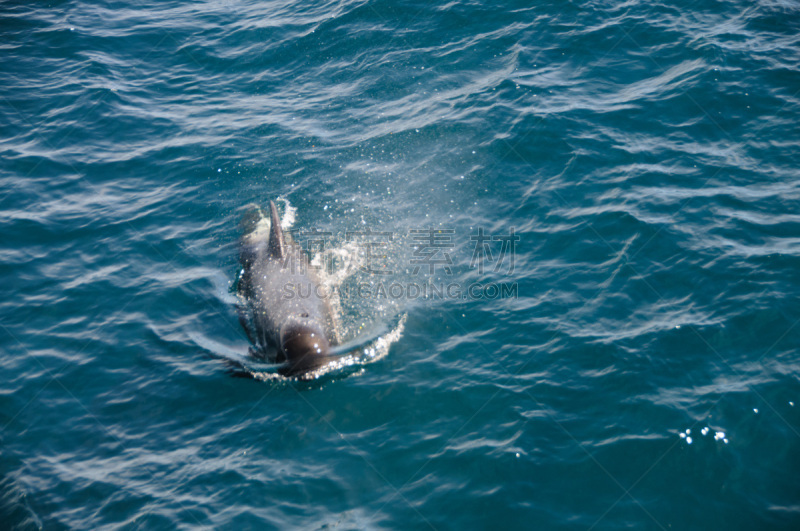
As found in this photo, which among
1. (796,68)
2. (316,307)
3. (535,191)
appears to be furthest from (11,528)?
(796,68)

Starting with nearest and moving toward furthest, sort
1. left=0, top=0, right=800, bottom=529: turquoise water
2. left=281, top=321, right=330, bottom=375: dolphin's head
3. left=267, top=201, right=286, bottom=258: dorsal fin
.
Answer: left=0, top=0, right=800, bottom=529: turquoise water < left=281, top=321, right=330, bottom=375: dolphin's head < left=267, top=201, right=286, bottom=258: dorsal fin

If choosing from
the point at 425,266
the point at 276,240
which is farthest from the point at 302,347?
the point at 425,266

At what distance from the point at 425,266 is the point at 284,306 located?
2865mm

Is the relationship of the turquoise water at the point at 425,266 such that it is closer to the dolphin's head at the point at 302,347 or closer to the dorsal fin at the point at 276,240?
the dolphin's head at the point at 302,347

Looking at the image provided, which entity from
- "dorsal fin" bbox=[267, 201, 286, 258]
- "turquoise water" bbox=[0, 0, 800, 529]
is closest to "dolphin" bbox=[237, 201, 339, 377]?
"dorsal fin" bbox=[267, 201, 286, 258]

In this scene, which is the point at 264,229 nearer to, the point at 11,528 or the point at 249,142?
the point at 249,142

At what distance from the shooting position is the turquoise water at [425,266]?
7.66m

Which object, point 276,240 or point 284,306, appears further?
point 276,240

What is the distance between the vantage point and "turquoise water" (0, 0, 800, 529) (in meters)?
7.66

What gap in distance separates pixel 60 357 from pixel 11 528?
3.22 meters

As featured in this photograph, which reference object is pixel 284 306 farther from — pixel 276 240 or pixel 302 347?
pixel 276 240

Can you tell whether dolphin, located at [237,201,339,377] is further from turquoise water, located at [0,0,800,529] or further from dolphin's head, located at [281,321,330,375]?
turquoise water, located at [0,0,800,529]

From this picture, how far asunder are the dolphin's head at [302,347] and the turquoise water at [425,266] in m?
0.33

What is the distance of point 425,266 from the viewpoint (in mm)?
10930
